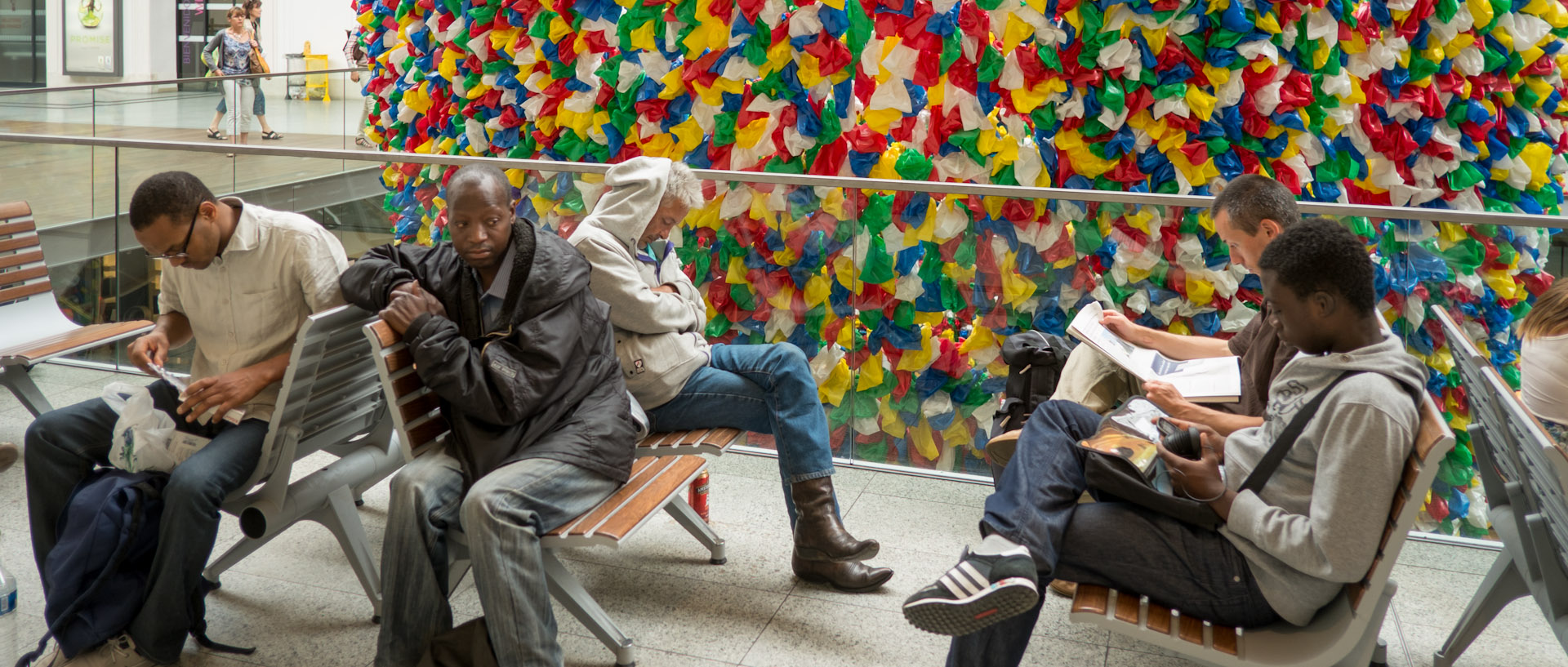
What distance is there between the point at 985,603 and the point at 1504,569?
145 centimetres

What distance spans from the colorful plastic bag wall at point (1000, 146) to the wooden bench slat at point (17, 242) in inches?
55.6

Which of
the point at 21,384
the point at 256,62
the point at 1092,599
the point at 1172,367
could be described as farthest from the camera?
the point at 256,62

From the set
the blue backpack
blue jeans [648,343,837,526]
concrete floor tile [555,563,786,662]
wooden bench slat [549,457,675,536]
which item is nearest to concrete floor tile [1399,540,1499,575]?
blue jeans [648,343,837,526]

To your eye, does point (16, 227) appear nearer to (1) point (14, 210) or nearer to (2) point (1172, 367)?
(1) point (14, 210)

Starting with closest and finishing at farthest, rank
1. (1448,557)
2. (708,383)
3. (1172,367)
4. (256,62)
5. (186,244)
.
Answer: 1. (186,244)
2. (1172,367)
3. (708,383)
4. (1448,557)
5. (256,62)

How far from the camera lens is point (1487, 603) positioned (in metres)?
2.65

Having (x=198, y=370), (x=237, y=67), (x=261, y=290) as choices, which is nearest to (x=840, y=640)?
(x=261, y=290)

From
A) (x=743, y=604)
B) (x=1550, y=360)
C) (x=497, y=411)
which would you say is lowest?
(x=743, y=604)

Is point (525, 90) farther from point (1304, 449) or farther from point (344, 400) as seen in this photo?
point (1304, 449)

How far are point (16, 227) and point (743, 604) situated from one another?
3.43 m

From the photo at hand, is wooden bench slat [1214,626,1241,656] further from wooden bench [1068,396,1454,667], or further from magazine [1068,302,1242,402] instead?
magazine [1068,302,1242,402]

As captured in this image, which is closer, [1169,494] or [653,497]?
[1169,494]

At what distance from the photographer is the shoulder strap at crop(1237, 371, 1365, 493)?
2.03m

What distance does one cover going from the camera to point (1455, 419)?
12.5 feet
